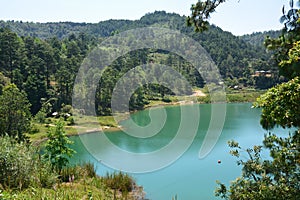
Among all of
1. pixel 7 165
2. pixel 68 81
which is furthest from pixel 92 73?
pixel 7 165

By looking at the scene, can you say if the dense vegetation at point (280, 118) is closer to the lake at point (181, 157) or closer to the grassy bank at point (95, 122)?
the lake at point (181, 157)

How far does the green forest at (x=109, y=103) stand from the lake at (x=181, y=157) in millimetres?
1295

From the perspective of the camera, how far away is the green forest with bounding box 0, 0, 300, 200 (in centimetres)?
425

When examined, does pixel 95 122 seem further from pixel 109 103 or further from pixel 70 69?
pixel 70 69

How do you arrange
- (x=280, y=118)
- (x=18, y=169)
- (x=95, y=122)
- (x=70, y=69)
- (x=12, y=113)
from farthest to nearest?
(x=70, y=69), (x=95, y=122), (x=12, y=113), (x=18, y=169), (x=280, y=118)

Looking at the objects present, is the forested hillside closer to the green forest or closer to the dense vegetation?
the green forest

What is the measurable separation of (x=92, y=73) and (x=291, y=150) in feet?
96.6

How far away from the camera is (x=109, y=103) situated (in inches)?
1232

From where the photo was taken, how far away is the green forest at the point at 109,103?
425 cm

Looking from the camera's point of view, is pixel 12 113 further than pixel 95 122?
No

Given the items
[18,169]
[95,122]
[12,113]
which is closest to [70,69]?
[95,122]

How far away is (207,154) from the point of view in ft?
56.5

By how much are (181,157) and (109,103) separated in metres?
15.8

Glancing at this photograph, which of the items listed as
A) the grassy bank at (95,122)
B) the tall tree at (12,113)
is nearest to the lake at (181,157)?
the grassy bank at (95,122)
